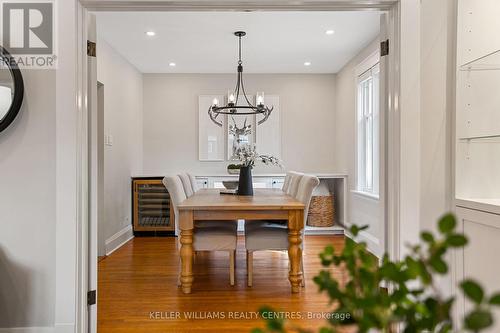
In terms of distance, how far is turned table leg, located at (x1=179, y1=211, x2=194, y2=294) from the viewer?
2.97 meters

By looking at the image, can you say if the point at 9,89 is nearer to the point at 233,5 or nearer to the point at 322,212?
the point at 233,5

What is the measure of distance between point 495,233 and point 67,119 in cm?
221

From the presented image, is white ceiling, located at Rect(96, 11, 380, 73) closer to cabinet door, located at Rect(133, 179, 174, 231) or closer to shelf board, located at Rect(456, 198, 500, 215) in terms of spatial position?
cabinet door, located at Rect(133, 179, 174, 231)

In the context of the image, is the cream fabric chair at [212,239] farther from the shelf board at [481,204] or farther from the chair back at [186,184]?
the shelf board at [481,204]

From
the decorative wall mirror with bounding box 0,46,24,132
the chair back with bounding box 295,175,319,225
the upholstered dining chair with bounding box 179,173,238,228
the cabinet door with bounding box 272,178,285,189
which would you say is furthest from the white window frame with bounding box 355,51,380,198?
the decorative wall mirror with bounding box 0,46,24,132

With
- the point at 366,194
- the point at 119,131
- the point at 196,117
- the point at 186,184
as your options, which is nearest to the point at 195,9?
the point at 186,184

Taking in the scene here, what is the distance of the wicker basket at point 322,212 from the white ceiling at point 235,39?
6.64ft

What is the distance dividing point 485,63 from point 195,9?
5.21ft

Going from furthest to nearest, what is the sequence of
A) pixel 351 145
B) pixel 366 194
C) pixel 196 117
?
pixel 196 117, pixel 351 145, pixel 366 194

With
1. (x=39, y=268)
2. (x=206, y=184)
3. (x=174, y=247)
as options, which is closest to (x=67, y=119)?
(x=39, y=268)

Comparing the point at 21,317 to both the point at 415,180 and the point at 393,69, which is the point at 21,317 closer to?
the point at 415,180

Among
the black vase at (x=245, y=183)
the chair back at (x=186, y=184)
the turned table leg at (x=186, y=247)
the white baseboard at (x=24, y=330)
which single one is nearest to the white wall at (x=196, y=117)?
the chair back at (x=186, y=184)

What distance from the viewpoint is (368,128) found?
4723 millimetres

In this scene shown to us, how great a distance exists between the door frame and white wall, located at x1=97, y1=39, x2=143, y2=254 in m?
2.13
